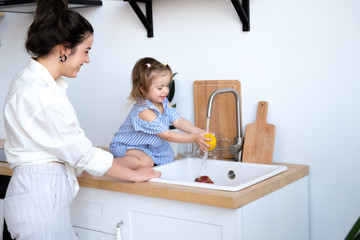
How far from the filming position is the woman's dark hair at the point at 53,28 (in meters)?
1.37

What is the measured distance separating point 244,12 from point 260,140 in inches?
19.5

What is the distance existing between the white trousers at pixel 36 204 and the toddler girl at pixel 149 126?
1.35 feet

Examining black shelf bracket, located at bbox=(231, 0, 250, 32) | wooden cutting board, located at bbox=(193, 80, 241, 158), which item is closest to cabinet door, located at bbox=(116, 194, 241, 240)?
wooden cutting board, located at bbox=(193, 80, 241, 158)

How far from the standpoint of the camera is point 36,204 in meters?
1.39

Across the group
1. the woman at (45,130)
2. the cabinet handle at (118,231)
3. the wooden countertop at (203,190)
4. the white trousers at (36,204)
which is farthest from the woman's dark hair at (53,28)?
the cabinet handle at (118,231)

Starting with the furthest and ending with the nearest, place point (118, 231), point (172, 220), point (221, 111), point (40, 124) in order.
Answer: point (221, 111), point (118, 231), point (172, 220), point (40, 124)

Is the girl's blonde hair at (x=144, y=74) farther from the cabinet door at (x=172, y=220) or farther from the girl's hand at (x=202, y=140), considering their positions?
the cabinet door at (x=172, y=220)

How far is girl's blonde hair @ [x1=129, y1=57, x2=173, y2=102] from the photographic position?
5.76 feet

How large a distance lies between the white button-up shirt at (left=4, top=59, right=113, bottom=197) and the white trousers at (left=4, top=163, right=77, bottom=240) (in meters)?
0.04

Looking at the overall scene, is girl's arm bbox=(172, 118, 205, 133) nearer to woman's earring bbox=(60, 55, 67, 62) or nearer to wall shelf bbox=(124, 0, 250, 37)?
wall shelf bbox=(124, 0, 250, 37)

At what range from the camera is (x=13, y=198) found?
139 cm

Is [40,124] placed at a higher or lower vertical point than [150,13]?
lower

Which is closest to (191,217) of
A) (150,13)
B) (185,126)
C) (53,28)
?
(185,126)

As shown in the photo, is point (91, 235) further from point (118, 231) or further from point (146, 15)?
point (146, 15)
